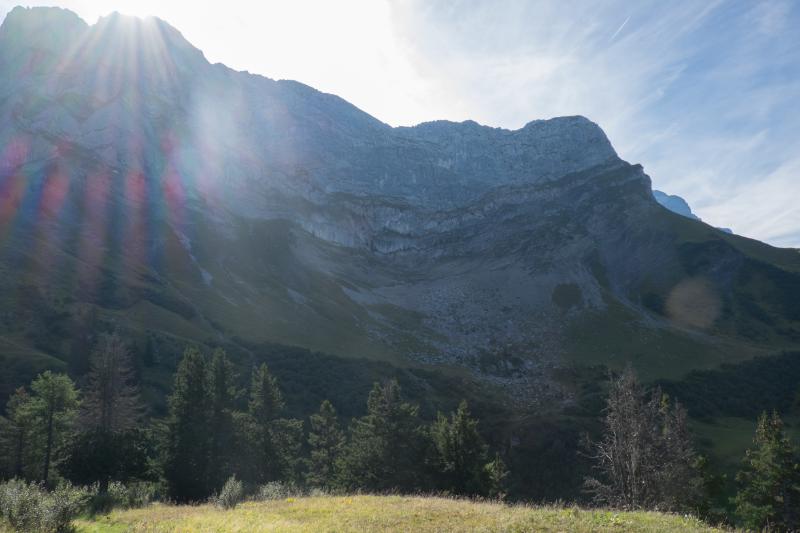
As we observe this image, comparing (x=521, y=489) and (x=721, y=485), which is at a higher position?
(x=721, y=485)

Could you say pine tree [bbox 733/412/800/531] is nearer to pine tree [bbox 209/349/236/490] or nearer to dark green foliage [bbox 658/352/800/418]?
pine tree [bbox 209/349/236/490]

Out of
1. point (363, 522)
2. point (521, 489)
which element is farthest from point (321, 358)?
point (363, 522)

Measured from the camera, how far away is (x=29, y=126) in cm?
13925

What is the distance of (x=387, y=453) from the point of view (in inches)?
1254

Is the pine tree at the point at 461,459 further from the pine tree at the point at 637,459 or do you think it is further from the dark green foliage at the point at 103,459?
the dark green foliage at the point at 103,459

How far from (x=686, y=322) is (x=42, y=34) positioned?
8816 inches

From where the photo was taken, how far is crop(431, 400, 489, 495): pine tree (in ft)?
98.9

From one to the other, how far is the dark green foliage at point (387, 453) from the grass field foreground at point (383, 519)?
15.4m

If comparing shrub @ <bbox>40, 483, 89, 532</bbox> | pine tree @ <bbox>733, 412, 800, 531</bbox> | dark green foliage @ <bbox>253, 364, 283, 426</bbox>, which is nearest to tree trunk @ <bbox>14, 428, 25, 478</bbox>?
dark green foliage @ <bbox>253, 364, 283, 426</bbox>

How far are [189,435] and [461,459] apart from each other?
17.5 m

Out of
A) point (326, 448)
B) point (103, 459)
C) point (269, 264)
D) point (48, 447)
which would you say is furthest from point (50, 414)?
point (269, 264)

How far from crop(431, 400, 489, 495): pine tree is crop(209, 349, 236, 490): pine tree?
1377 cm

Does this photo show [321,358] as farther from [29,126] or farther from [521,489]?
[29,126]

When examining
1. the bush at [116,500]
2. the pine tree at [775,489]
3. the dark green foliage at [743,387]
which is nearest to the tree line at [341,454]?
the pine tree at [775,489]
